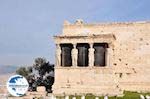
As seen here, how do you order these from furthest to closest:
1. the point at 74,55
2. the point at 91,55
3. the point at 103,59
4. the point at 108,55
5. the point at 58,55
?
the point at 58,55 → the point at 74,55 → the point at 103,59 → the point at 108,55 → the point at 91,55

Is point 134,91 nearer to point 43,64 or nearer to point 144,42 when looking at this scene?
point 144,42

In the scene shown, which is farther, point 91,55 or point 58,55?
point 58,55

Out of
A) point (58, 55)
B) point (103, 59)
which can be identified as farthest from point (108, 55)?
point (58, 55)

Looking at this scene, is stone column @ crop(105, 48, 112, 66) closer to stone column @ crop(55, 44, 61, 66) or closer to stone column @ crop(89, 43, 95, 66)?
stone column @ crop(89, 43, 95, 66)

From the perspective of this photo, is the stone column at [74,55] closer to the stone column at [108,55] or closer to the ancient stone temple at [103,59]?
the ancient stone temple at [103,59]

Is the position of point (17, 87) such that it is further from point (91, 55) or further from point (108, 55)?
point (108, 55)

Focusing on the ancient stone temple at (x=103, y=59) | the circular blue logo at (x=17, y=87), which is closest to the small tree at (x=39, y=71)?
the ancient stone temple at (x=103, y=59)

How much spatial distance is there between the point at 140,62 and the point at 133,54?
4.36ft

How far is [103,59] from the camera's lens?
4709 centimetres

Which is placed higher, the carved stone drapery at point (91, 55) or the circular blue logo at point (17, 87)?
the carved stone drapery at point (91, 55)

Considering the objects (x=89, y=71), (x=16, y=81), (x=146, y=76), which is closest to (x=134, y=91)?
(x=146, y=76)

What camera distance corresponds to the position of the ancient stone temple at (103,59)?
1796 inches

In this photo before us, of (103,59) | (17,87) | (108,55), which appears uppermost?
(108,55)

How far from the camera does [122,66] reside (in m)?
49.1
